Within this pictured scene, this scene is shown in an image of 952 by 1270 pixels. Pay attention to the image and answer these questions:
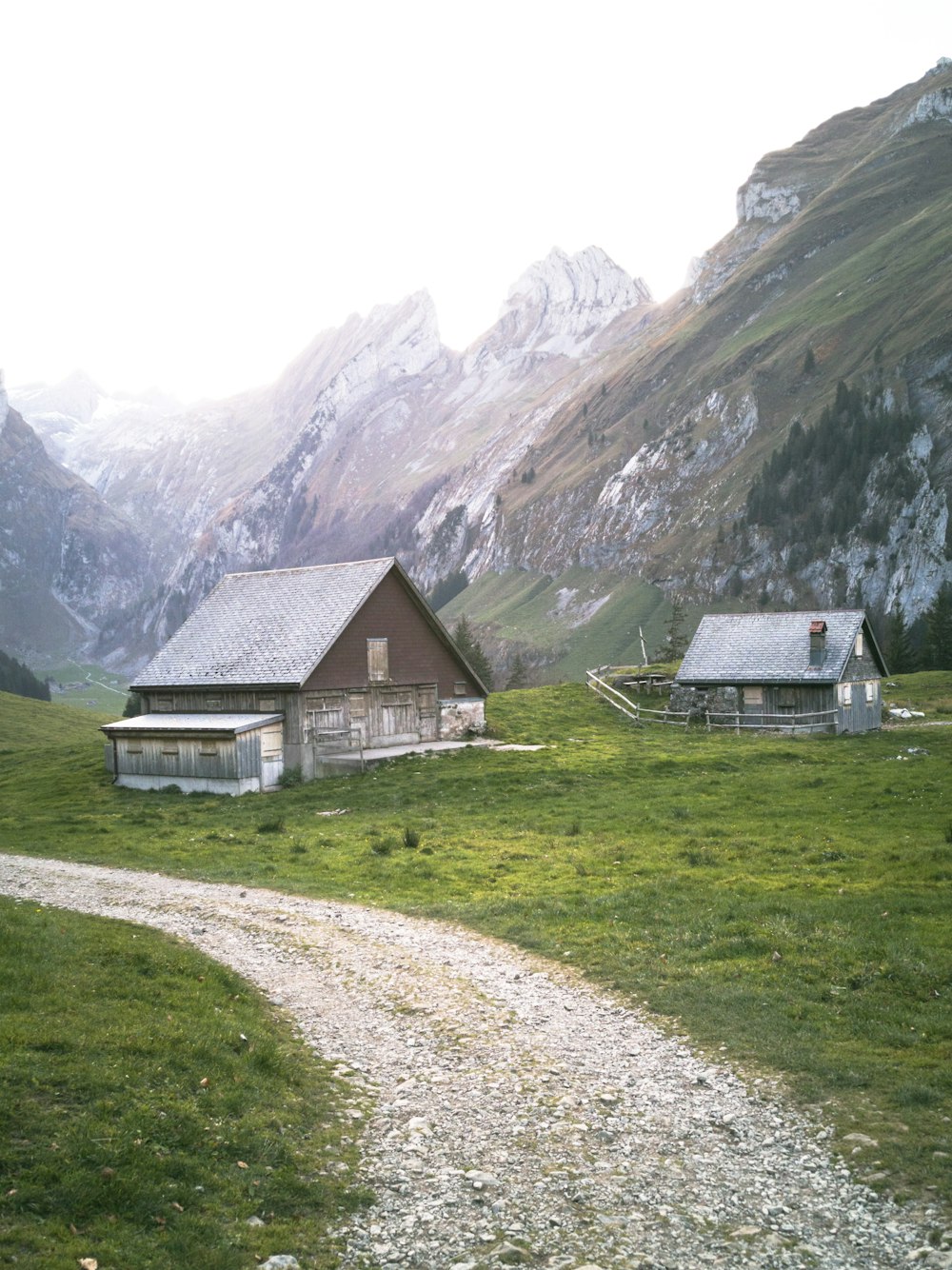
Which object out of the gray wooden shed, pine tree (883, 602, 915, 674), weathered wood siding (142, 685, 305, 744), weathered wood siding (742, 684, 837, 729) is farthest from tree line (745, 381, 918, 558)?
the gray wooden shed

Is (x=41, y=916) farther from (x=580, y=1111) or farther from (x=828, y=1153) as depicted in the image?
(x=828, y=1153)

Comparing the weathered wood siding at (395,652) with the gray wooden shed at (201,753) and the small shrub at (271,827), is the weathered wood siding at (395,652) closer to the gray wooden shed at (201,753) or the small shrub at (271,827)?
the gray wooden shed at (201,753)

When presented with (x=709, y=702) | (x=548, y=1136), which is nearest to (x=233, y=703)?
(x=709, y=702)

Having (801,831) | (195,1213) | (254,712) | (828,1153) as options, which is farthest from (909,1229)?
(254,712)

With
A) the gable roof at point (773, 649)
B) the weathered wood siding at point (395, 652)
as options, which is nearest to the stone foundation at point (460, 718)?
the weathered wood siding at point (395, 652)

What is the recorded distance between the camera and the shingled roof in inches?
1784

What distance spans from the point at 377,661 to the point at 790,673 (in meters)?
24.1

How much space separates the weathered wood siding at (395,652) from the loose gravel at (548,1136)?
96.8 ft

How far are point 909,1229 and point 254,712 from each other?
3893 cm

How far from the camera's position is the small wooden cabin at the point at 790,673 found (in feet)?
→ 178

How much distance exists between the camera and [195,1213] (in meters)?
8.38

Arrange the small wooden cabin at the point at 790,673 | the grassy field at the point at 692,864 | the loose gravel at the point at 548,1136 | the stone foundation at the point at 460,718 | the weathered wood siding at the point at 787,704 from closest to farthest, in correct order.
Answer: the loose gravel at the point at 548,1136
the grassy field at the point at 692,864
the stone foundation at the point at 460,718
the weathered wood siding at the point at 787,704
the small wooden cabin at the point at 790,673

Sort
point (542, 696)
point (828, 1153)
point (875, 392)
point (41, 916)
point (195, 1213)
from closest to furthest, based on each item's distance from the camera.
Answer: point (195, 1213) < point (828, 1153) < point (41, 916) < point (542, 696) < point (875, 392)

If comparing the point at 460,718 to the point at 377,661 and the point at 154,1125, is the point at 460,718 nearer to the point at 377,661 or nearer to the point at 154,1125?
the point at 377,661
